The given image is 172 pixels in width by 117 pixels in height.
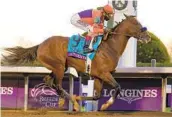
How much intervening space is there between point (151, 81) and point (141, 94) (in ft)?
2.80

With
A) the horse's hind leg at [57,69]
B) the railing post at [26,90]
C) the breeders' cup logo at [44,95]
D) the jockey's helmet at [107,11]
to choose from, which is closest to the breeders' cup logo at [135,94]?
the breeders' cup logo at [44,95]

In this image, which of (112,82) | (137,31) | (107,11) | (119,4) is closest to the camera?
(112,82)

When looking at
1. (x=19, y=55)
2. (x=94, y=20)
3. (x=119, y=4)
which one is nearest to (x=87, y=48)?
(x=94, y=20)

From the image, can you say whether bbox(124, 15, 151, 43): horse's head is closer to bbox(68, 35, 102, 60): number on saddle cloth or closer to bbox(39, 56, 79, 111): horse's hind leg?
bbox(68, 35, 102, 60): number on saddle cloth

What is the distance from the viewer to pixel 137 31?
10.4 m

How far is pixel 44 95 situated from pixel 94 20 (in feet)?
38.6

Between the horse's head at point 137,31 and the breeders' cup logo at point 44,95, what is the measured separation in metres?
11.3

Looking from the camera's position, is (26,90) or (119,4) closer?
(26,90)

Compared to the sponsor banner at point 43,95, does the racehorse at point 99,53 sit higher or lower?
higher

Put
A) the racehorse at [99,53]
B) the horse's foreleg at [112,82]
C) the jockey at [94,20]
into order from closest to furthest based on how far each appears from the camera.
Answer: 1. the horse's foreleg at [112,82]
2. the racehorse at [99,53]
3. the jockey at [94,20]

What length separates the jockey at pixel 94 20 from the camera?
9.91 metres

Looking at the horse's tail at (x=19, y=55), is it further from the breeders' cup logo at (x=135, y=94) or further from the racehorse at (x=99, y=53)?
the breeders' cup logo at (x=135, y=94)

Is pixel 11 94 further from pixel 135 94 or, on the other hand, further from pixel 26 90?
pixel 135 94

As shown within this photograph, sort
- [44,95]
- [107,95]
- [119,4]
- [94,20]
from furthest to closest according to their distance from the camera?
[119,4]
[44,95]
[107,95]
[94,20]
